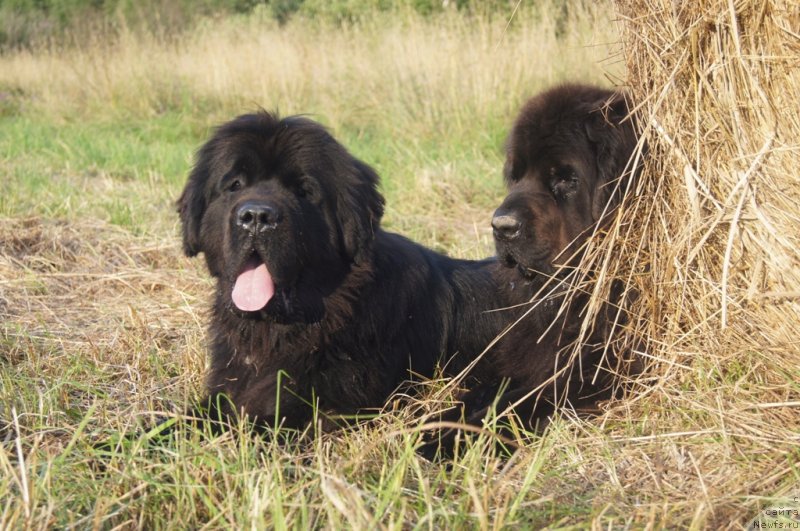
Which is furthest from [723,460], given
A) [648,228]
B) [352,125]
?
[352,125]

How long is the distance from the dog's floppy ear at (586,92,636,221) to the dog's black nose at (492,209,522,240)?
0.29 m

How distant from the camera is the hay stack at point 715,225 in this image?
2.38 metres

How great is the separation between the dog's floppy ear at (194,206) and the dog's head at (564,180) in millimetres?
1098

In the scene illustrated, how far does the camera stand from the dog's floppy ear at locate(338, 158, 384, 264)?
2.91 m

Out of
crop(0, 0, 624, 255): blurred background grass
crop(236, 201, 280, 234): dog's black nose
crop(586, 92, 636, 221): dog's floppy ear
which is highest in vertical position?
crop(586, 92, 636, 221): dog's floppy ear

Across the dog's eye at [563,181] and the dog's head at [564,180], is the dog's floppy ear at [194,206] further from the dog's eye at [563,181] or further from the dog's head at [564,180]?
the dog's eye at [563,181]

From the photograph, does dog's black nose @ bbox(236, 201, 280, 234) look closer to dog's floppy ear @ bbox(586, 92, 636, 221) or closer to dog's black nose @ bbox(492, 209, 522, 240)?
dog's black nose @ bbox(492, 209, 522, 240)

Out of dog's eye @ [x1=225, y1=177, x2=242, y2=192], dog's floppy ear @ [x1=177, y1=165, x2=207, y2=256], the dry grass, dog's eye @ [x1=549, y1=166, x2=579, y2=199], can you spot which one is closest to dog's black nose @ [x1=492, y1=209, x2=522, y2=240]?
dog's eye @ [x1=549, y1=166, x2=579, y2=199]

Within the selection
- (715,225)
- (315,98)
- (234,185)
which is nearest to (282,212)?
(234,185)

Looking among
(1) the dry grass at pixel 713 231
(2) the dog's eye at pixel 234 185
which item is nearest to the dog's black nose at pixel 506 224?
(1) the dry grass at pixel 713 231

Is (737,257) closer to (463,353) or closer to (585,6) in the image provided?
(463,353)

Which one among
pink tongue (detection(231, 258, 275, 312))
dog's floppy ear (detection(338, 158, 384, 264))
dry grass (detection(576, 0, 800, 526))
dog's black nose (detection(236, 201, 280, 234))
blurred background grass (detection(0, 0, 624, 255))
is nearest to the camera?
dry grass (detection(576, 0, 800, 526))

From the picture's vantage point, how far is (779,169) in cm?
253

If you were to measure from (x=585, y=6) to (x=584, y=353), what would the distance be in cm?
643
